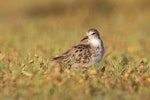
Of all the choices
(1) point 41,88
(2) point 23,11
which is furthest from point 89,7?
(1) point 41,88

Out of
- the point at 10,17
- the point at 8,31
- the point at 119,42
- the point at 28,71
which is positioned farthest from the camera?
the point at 10,17

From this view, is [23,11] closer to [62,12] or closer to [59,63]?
[62,12]

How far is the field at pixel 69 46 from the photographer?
8.61 m

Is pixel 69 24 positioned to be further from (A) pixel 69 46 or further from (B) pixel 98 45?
(B) pixel 98 45

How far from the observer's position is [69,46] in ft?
49.3

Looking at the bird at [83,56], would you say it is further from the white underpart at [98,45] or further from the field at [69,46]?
the field at [69,46]


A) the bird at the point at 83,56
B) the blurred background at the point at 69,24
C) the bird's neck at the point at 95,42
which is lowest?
the bird at the point at 83,56

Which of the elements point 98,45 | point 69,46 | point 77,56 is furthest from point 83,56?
point 69,46

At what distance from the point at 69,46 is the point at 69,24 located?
19.3 ft

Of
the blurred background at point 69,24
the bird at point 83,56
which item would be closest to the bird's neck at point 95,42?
the bird at point 83,56

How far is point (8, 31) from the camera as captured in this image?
18.5m

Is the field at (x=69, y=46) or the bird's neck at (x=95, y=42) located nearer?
the field at (x=69, y=46)

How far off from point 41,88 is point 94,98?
2.48 feet

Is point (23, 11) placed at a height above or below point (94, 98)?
above
